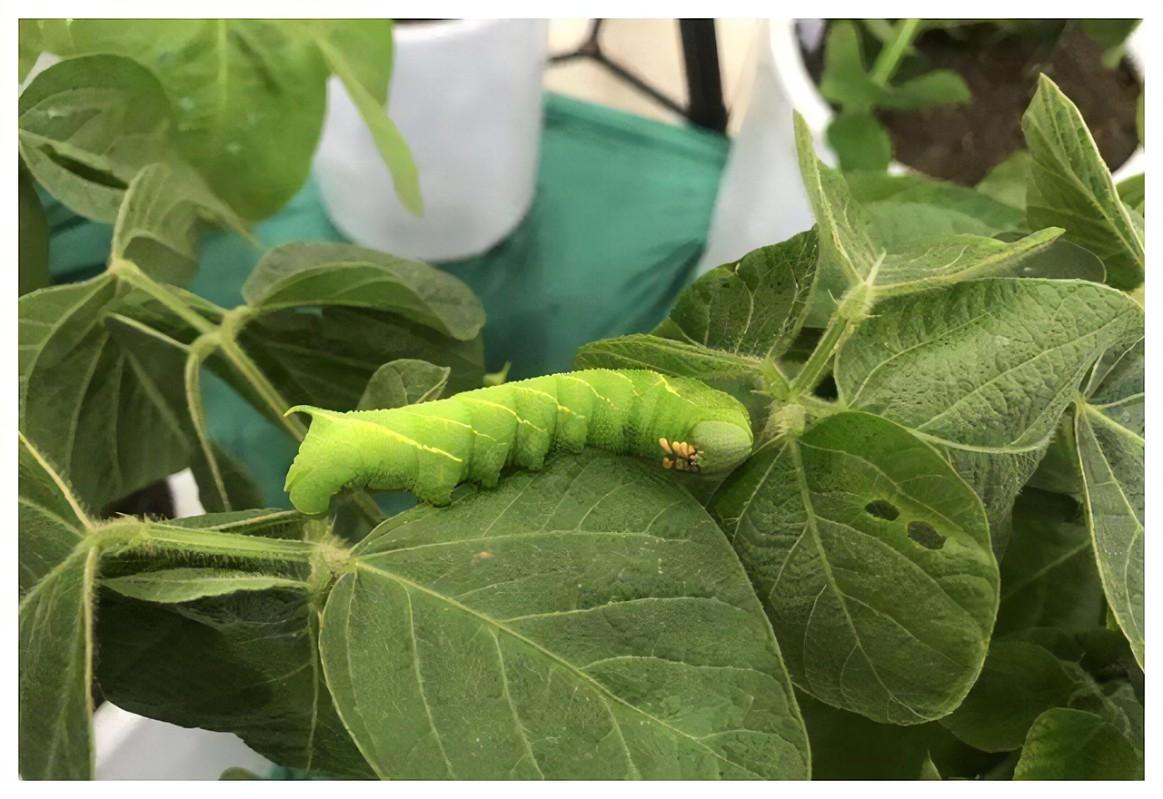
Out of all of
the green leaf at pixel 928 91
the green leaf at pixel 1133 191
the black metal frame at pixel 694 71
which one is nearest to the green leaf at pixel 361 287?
the green leaf at pixel 1133 191

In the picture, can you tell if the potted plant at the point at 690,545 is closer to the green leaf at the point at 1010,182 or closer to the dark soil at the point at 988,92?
the green leaf at the point at 1010,182

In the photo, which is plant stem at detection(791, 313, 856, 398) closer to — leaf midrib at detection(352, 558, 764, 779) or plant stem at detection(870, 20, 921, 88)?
leaf midrib at detection(352, 558, 764, 779)

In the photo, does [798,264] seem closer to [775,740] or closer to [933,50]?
[775,740]

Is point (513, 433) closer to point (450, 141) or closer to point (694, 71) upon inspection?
point (450, 141)

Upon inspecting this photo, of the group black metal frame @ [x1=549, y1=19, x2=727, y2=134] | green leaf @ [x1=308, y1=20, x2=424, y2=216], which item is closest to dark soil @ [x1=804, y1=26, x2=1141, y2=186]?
black metal frame @ [x1=549, y1=19, x2=727, y2=134]

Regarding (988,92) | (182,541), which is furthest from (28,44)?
(988,92)
